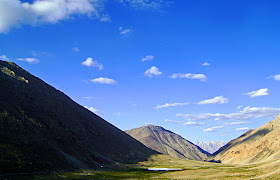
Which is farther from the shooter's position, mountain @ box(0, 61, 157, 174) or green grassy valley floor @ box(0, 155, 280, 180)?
mountain @ box(0, 61, 157, 174)

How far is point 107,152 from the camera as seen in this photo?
14312cm

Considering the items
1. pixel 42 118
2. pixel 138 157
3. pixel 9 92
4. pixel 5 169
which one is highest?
pixel 9 92

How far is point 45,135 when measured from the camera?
322ft

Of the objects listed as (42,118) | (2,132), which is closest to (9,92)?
(42,118)

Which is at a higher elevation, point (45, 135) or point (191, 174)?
point (45, 135)

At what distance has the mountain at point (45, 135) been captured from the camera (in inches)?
2489

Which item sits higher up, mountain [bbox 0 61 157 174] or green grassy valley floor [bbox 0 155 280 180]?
mountain [bbox 0 61 157 174]

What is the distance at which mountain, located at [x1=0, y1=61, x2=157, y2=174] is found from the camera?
6321 centimetres

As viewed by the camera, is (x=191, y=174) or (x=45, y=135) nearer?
(x=191, y=174)

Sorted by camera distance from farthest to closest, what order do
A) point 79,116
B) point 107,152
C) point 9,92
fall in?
point 79,116 < point 107,152 < point 9,92

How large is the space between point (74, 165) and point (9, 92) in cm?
5298

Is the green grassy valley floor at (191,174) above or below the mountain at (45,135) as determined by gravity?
below

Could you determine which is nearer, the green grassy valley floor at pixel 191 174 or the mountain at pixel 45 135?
the green grassy valley floor at pixel 191 174

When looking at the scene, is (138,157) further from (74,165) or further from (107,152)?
(74,165)
